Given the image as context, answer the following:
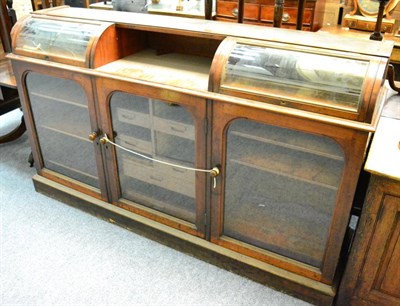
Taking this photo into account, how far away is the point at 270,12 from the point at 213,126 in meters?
2.02

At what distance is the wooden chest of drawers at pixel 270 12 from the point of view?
9.87ft

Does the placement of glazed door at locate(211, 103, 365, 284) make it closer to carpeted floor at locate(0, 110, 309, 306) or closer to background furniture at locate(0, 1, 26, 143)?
carpeted floor at locate(0, 110, 309, 306)

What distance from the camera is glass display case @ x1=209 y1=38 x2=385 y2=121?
4.18 feet

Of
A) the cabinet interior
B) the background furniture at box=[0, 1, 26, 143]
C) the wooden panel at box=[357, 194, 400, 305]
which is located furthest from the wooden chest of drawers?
the wooden panel at box=[357, 194, 400, 305]

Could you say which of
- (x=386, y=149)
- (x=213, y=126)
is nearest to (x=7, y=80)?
(x=213, y=126)

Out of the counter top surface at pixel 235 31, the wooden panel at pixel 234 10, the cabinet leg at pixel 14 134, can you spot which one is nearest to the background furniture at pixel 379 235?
the counter top surface at pixel 235 31

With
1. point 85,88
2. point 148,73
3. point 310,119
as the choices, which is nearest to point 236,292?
point 310,119

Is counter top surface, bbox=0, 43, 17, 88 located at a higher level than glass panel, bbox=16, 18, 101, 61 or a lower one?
lower

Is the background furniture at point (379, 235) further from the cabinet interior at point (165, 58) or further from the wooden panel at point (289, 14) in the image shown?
the wooden panel at point (289, 14)

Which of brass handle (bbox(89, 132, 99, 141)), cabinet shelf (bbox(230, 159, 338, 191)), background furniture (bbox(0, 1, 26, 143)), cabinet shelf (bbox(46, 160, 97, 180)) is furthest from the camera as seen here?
background furniture (bbox(0, 1, 26, 143))

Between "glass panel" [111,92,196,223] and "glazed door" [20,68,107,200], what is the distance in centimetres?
15

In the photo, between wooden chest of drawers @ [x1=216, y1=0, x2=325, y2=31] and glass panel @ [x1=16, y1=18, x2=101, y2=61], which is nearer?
glass panel @ [x1=16, y1=18, x2=101, y2=61]

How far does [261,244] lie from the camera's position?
1.75m

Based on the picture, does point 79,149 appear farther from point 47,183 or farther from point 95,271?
point 95,271
